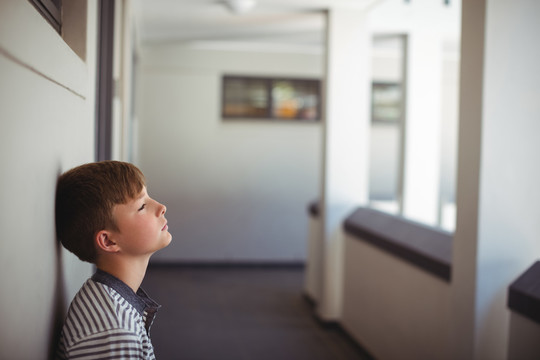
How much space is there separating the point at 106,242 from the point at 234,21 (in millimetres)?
3897

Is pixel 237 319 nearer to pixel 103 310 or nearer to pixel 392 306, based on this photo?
pixel 392 306

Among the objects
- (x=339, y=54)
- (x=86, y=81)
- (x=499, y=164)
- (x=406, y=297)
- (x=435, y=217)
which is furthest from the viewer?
(x=435, y=217)

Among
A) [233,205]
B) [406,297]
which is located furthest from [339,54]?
[233,205]

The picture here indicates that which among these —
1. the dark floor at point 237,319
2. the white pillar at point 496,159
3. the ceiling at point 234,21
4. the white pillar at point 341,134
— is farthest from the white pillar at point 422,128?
the white pillar at point 496,159

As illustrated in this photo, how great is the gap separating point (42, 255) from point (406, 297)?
2294 millimetres

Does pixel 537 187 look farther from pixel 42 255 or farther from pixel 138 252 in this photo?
pixel 42 255

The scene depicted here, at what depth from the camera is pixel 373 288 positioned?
10.9ft

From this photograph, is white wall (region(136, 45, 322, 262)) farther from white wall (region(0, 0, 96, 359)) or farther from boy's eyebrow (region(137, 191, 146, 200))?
boy's eyebrow (region(137, 191, 146, 200))

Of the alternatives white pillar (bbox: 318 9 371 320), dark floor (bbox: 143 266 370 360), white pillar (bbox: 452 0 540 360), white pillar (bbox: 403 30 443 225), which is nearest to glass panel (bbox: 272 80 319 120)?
dark floor (bbox: 143 266 370 360)

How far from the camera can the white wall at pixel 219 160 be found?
5934mm

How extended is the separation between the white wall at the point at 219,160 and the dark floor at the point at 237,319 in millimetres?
445

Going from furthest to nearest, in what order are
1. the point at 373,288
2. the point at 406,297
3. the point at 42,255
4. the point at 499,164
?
the point at 373,288
the point at 406,297
the point at 499,164
the point at 42,255

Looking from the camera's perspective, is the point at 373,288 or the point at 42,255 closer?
the point at 42,255

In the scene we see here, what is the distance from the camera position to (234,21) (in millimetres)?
4578
